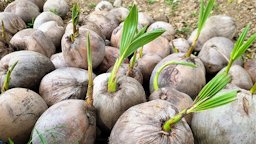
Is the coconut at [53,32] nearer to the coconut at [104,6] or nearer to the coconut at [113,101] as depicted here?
the coconut at [104,6]

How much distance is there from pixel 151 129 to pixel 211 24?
223 cm

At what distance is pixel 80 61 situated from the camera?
2.83 meters

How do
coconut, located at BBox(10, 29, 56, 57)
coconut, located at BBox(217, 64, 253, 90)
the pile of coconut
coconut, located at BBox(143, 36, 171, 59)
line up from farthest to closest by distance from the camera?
coconut, located at BBox(143, 36, 171, 59) → coconut, located at BBox(10, 29, 56, 57) → coconut, located at BBox(217, 64, 253, 90) → the pile of coconut

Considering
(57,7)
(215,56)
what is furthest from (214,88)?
(57,7)

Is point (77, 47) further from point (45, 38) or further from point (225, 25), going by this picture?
point (225, 25)

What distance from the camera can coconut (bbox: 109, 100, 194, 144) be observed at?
189cm

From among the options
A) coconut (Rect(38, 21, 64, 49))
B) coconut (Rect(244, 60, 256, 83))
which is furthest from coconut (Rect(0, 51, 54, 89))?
coconut (Rect(244, 60, 256, 83))

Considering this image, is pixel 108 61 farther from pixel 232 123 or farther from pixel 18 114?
pixel 232 123

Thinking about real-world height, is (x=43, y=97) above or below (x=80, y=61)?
below

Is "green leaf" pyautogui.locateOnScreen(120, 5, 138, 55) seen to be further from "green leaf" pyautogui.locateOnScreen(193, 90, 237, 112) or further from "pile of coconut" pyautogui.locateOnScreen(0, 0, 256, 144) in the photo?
"green leaf" pyautogui.locateOnScreen(193, 90, 237, 112)

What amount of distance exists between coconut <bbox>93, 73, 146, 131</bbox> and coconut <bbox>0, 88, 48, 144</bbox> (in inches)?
16.8

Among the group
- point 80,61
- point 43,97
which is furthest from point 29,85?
point 80,61

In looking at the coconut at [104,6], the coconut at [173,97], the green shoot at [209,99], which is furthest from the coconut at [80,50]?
the coconut at [104,6]

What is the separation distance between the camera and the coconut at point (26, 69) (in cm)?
266
